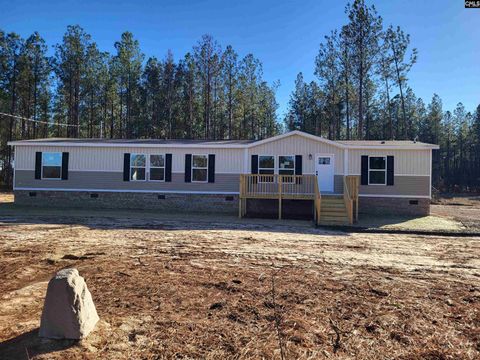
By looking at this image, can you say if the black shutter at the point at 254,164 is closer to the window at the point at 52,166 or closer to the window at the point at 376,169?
the window at the point at 376,169

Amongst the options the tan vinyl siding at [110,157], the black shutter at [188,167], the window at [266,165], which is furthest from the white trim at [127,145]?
the window at [266,165]

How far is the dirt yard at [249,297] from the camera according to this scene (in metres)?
3.10

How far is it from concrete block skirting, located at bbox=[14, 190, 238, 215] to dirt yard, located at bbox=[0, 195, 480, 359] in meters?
6.79

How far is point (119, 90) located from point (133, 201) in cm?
2122

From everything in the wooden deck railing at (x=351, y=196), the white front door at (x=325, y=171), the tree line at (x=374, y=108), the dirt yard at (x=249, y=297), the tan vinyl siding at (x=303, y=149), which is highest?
the tree line at (x=374, y=108)

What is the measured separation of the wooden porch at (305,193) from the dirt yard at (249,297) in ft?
12.9

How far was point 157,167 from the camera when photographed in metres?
15.9

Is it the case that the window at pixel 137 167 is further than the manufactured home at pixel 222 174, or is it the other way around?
the window at pixel 137 167

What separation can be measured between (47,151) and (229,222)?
999cm

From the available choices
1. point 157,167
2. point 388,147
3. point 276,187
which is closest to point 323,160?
point 276,187

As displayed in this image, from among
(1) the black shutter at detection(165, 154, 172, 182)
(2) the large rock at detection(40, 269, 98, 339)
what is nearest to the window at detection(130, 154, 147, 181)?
(1) the black shutter at detection(165, 154, 172, 182)

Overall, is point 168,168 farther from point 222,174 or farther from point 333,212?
point 333,212

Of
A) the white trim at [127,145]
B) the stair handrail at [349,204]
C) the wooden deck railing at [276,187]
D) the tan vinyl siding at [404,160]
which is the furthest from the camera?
the white trim at [127,145]

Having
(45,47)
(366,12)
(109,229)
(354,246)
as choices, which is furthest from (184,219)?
(45,47)
